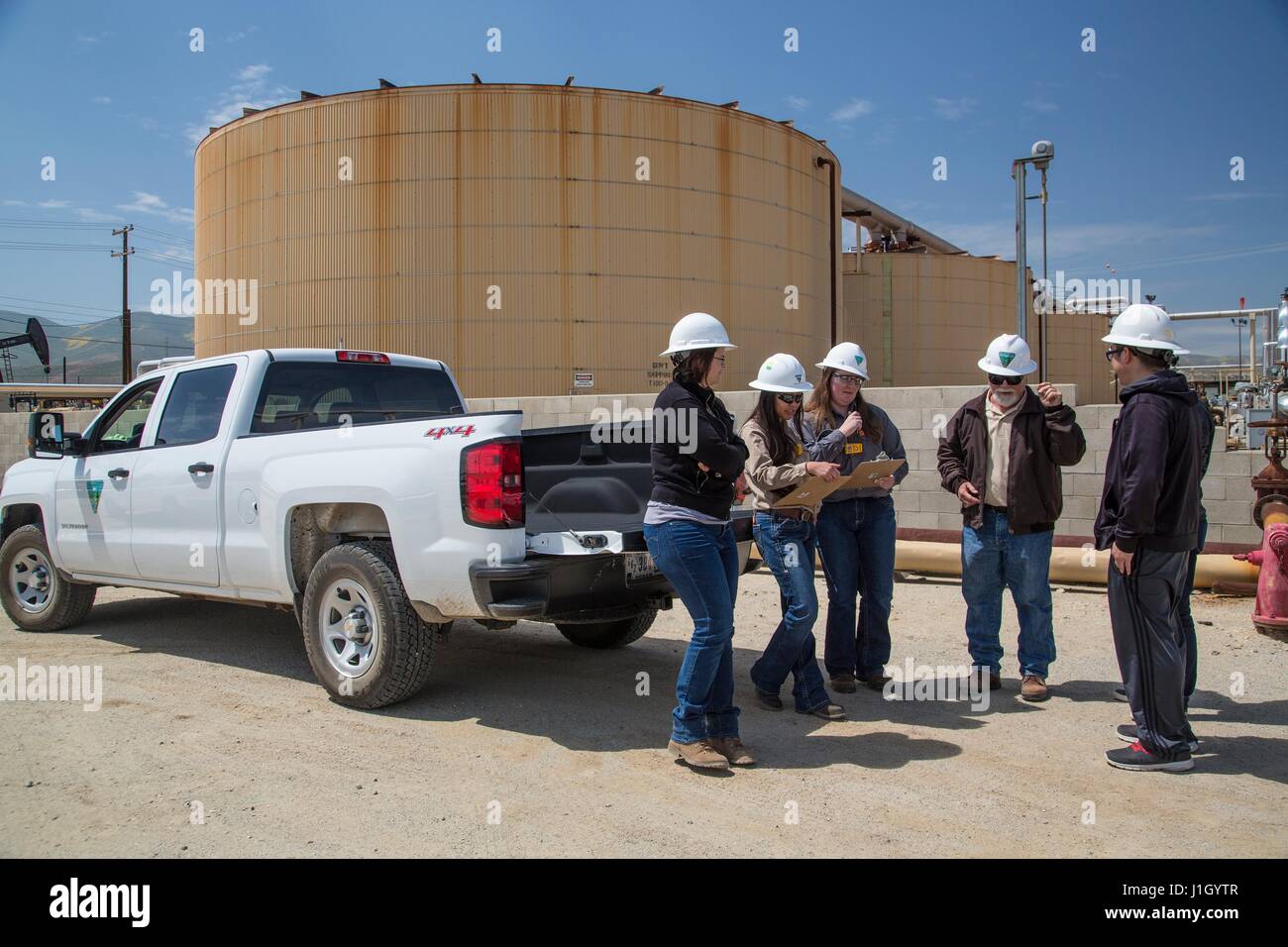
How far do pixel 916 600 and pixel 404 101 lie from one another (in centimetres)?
1935

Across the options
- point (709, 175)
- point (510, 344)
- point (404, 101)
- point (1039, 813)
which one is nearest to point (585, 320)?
point (510, 344)

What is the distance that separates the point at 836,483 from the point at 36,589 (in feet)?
21.2

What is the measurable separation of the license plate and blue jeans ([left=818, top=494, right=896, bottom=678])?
1052mm

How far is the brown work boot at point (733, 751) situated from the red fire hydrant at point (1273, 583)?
4.33 m

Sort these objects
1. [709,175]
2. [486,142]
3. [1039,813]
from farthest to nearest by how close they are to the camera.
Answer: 1. [709,175]
2. [486,142]
3. [1039,813]

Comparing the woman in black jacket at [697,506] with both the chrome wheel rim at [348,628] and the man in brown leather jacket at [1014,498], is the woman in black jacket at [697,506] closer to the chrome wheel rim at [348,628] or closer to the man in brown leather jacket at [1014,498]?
the chrome wheel rim at [348,628]

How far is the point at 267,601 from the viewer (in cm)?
578

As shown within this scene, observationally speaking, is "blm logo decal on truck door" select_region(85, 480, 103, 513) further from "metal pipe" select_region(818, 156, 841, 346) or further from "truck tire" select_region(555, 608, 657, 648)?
"metal pipe" select_region(818, 156, 841, 346)

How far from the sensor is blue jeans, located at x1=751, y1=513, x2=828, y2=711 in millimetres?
5043

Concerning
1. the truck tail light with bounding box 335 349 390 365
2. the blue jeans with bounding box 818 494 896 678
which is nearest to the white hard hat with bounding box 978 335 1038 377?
the blue jeans with bounding box 818 494 896 678

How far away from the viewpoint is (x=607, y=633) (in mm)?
6785

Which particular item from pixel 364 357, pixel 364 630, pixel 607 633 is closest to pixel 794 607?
pixel 607 633
